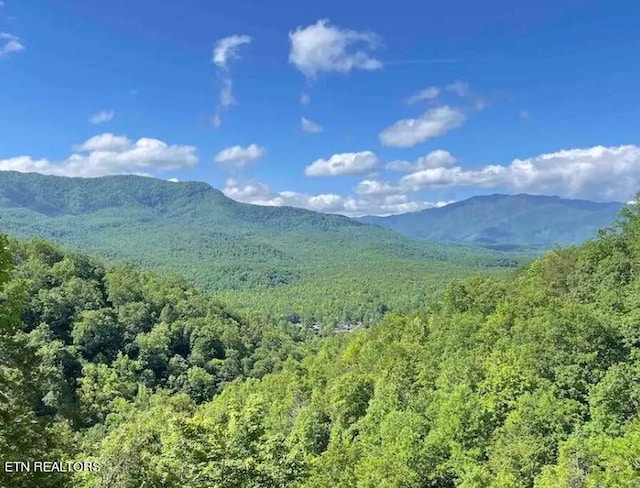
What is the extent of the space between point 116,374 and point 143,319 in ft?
50.7

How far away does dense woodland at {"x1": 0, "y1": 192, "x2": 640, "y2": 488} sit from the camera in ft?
48.4

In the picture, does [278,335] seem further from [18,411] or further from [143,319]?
[18,411]

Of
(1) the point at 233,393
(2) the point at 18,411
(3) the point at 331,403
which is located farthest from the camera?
(1) the point at 233,393

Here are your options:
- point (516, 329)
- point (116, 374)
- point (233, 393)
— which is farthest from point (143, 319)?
point (516, 329)

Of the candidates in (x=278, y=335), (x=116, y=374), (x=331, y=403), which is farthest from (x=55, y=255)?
(x=331, y=403)

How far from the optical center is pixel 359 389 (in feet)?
152

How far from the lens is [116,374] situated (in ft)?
231

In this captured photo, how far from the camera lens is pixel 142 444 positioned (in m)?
15.5

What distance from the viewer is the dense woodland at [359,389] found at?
48.4 feet

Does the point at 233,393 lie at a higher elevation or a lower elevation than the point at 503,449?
lower

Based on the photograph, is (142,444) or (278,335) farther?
(278,335)

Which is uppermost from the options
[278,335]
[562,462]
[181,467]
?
[181,467]

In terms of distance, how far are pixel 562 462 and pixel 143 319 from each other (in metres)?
71.9

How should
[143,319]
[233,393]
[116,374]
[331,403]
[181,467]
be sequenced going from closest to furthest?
[181,467]
[331,403]
[233,393]
[116,374]
[143,319]
